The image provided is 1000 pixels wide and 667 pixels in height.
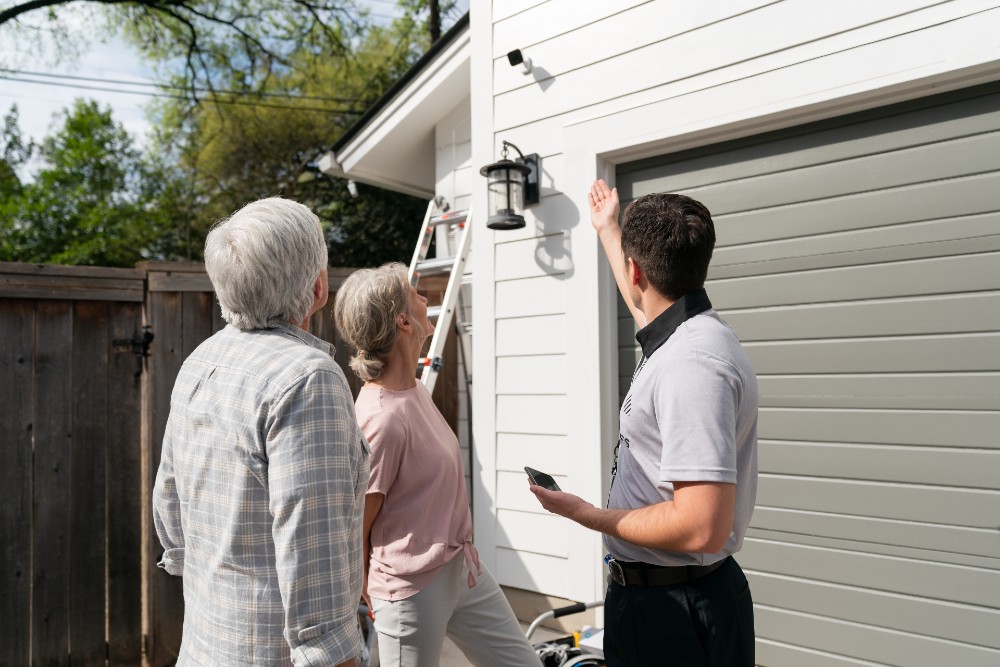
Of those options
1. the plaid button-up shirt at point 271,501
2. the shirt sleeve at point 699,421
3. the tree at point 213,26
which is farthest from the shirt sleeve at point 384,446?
the tree at point 213,26

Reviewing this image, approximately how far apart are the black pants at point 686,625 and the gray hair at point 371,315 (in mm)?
945

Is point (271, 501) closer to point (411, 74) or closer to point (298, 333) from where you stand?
point (298, 333)

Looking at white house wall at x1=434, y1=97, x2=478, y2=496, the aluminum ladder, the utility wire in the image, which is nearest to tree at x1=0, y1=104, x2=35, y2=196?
the utility wire

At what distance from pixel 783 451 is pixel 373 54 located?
53.4ft

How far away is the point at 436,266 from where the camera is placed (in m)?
4.71

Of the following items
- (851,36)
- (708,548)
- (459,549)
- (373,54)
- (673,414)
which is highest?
(373,54)

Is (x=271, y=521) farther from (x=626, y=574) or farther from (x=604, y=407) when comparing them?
(x=604, y=407)

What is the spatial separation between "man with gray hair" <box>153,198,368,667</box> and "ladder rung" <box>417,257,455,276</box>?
119 inches

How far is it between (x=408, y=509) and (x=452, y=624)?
0.45 meters

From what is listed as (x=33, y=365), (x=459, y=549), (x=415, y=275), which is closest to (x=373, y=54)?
(x=415, y=275)

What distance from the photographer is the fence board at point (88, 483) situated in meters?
3.45

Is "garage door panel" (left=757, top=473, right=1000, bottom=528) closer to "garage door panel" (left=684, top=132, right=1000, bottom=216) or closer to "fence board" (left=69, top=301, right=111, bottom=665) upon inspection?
"garage door panel" (left=684, top=132, right=1000, bottom=216)

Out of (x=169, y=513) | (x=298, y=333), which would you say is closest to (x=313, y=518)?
(x=298, y=333)

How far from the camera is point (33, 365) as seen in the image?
11.0 feet
